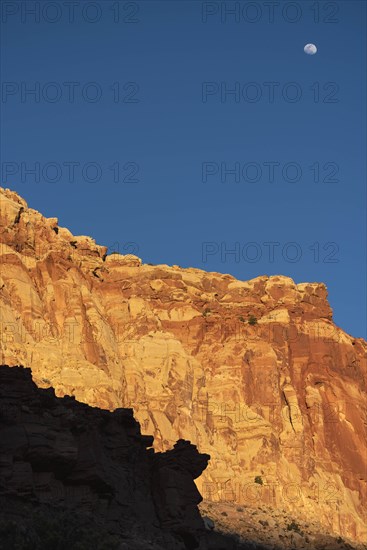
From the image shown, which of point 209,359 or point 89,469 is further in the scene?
point 209,359

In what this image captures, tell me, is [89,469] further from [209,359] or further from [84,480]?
[209,359]

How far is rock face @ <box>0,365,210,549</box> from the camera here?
3562cm

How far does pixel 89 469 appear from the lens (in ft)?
125

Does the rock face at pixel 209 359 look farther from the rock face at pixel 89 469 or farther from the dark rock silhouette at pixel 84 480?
the dark rock silhouette at pixel 84 480

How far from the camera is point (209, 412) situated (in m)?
84.1

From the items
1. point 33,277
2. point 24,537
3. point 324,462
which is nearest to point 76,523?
point 24,537

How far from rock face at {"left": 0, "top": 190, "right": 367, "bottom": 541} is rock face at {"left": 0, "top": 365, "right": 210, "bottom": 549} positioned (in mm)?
27580

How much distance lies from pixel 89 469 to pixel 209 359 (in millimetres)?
53549

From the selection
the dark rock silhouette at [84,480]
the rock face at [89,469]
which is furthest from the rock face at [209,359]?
the dark rock silhouette at [84,480]

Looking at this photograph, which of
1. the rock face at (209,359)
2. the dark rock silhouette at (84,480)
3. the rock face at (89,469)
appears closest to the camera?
the dark rock silhouette at (84,480)

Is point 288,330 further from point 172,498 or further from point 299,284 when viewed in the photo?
point 172,498

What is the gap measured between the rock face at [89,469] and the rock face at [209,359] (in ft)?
90.5

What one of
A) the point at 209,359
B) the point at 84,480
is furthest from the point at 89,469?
the point at 209,359

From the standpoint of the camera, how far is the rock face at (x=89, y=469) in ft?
117
